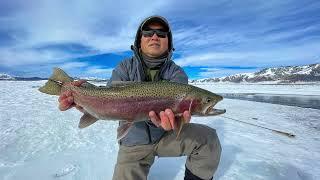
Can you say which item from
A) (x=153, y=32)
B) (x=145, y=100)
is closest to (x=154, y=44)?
(x=153, y=32)

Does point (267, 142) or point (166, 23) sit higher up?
point (166, 23)

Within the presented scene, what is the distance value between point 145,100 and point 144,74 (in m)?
0.98

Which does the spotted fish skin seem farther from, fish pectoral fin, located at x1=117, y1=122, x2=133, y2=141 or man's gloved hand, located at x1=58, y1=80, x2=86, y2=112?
man's gloved hand, located at x1=58, y1=80, x2=86, y2=112

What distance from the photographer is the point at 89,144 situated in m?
6.14

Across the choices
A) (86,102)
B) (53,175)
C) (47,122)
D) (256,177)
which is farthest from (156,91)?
(47,122)

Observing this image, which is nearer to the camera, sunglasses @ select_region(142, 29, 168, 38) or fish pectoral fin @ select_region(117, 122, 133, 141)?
fish pectoral fin @ select_region(117, 122, 133, 141)

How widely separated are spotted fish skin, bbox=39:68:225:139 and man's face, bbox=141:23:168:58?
0.93 meters

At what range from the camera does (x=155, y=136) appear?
3.97m

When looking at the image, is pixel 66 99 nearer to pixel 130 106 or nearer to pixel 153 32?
pixel 130 106

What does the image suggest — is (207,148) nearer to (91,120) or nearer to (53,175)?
(91,120)

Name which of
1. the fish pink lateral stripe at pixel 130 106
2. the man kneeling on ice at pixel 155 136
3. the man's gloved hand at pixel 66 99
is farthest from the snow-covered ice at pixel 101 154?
the fish pink lateral stripe at pixel 130 106

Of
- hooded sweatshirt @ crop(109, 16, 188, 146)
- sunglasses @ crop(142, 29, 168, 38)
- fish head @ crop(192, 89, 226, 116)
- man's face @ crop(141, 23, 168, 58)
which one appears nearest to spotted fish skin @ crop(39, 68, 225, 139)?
fish head @ crop(192, 89, 226, 116)

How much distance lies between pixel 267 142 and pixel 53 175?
4908mm

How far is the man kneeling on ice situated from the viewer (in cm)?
390
